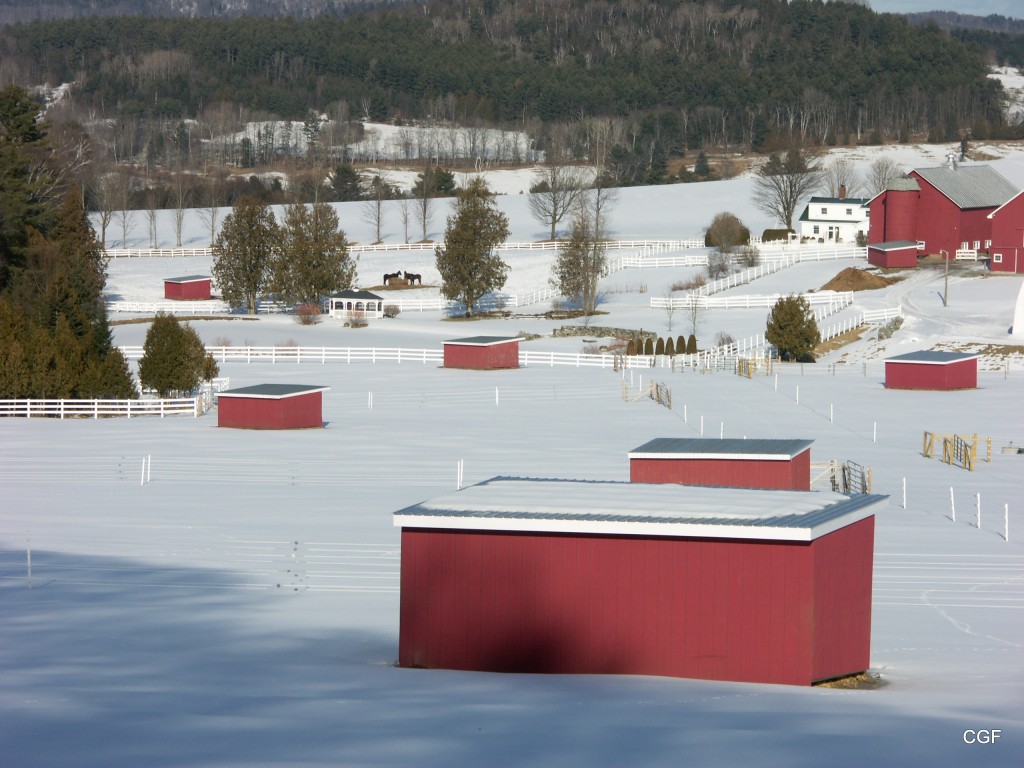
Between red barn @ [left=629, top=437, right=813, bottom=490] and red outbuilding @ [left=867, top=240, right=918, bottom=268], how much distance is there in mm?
54438

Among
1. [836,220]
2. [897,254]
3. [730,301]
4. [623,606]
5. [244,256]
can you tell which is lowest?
[623,606]

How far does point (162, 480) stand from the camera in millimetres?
31609

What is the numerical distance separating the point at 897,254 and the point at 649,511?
66518 millimetres

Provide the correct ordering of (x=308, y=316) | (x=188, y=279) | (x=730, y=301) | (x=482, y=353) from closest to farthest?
(x=482, y=353) < (x=730, y=301) < (x=308, y=316) < (x=188, y=279)

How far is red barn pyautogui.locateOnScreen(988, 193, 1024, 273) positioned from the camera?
75938 mm

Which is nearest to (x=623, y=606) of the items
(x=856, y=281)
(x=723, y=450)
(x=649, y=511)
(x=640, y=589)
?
(x=640, y=589)

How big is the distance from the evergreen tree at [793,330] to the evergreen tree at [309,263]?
3039 centimetres

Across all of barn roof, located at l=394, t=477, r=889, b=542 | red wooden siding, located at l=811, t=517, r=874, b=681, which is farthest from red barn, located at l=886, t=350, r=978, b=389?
red wooden siding, located at l=811, t=517, r=874, b=681

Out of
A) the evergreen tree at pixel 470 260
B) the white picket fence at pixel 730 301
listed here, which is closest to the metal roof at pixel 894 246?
the white picket fence at pixel 730 301

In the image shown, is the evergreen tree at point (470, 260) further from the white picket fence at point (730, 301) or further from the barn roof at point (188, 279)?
the barn roof at point (188, 279)

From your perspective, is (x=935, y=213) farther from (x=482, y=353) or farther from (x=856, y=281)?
(x=482, y=353)

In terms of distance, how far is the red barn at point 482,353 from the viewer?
183 ft

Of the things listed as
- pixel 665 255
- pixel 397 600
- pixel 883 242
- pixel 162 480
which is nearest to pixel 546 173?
pixel 665 255

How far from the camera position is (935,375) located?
49219 millimetres
